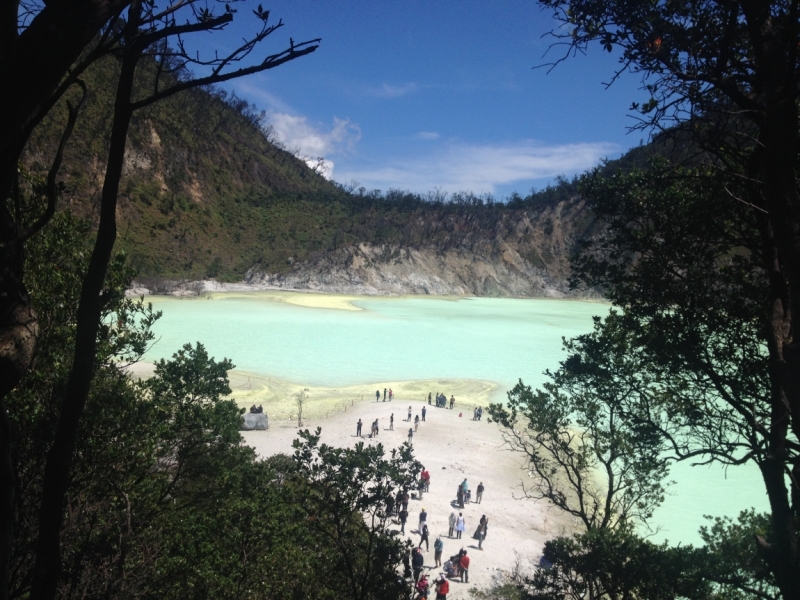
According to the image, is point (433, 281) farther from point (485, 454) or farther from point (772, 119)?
point (772, 119)

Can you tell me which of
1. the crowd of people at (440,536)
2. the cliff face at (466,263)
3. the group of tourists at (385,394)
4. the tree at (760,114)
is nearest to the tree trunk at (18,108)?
the tree at (760,114)

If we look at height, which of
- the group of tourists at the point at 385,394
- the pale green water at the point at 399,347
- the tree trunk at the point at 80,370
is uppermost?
the tree trunk at the point at 80,370

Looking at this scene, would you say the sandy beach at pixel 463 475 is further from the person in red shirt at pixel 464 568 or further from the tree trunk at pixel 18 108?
the tree trunk at pixel 18 108

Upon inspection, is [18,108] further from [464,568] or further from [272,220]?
[272,220]

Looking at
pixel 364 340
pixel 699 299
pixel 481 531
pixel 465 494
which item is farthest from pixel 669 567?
pixel 364 340

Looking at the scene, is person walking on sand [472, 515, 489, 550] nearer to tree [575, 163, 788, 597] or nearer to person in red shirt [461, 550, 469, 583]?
person in red shirt [461, 550, 469, 583]
